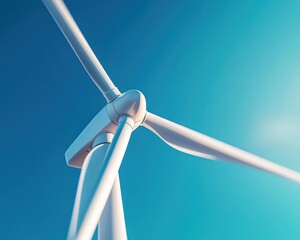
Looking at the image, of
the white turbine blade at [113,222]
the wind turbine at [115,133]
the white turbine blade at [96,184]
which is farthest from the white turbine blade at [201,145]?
the white turbine blade at [113,222]

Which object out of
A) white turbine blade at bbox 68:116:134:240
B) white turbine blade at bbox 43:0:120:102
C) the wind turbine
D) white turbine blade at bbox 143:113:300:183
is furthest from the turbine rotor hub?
white turbine blade at bbox 43:0:120:102

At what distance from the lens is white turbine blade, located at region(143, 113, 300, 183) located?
6496mm

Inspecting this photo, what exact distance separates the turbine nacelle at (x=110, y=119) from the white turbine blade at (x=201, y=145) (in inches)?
17.3

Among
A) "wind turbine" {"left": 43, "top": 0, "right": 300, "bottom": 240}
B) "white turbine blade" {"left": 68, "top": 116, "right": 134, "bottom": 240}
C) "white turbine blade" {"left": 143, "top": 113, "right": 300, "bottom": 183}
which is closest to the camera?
"white turbine blade" {"left": 68, "top": 116, "right": 134, "bottom": 240}

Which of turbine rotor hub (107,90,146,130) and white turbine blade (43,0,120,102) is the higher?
white turbine blade (43,0,120,102)

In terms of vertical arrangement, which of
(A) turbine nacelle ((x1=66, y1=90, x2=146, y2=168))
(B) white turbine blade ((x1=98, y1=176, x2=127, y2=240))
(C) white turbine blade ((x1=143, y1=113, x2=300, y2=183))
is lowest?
(B) white turbine blade ((x1=98, y1=176, x2=127, y2=240))

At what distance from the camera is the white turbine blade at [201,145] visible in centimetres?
650

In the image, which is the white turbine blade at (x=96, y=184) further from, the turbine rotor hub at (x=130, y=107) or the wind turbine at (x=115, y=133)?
the turbine rotor hub at (x=130, y=107)

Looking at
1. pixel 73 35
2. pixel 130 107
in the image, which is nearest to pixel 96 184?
pixel 130 107

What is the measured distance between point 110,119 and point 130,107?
53cm

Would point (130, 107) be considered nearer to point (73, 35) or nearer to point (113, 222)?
point (73, 35)

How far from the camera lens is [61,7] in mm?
6316

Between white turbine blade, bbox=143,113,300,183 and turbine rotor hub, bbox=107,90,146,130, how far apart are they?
346 millimetres

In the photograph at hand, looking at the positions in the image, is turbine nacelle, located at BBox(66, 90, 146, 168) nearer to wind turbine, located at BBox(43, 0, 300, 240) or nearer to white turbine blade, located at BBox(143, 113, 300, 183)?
wind turbine, located at BBox(43, 0, 300, 240)
